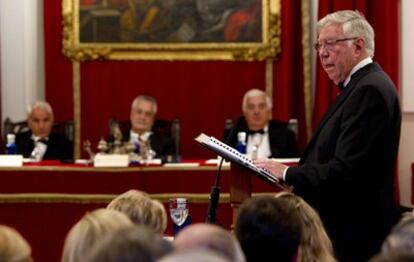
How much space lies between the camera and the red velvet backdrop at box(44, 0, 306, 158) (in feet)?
29.0

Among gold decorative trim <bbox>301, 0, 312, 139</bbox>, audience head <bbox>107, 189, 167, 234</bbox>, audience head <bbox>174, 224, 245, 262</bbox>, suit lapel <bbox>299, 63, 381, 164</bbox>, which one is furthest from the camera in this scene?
gold decorative trim <bbox>301, 0, 312, 139</bbox>

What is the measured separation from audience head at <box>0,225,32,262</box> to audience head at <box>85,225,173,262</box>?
35cm

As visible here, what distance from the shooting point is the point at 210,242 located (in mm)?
2143

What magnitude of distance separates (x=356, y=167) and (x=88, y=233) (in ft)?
5.81

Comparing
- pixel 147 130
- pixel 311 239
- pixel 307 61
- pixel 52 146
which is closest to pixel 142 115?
pixel 147 130

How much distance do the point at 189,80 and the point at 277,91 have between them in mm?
877

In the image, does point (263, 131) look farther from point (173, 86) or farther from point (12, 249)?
point (12, 249)

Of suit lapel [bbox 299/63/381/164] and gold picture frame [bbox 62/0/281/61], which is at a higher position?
gold picture frame [bbox 62/0/281/61]

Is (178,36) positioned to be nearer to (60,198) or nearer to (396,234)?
(60,198)

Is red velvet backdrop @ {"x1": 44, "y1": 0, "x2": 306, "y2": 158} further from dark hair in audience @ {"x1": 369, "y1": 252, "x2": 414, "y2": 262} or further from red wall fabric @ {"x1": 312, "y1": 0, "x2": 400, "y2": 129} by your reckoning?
dark hair in audience @ {"x1": 369, "y1": 252, "x2": 414, "y2": 262}

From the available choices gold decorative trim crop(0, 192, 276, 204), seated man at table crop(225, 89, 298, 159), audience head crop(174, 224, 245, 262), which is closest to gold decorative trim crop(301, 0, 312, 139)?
seated man at table crop(225, 89, 298, 159)

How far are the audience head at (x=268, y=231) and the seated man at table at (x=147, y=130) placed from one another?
5.06 m

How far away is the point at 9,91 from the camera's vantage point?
9.05 m

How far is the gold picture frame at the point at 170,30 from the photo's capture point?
881 centimetres
